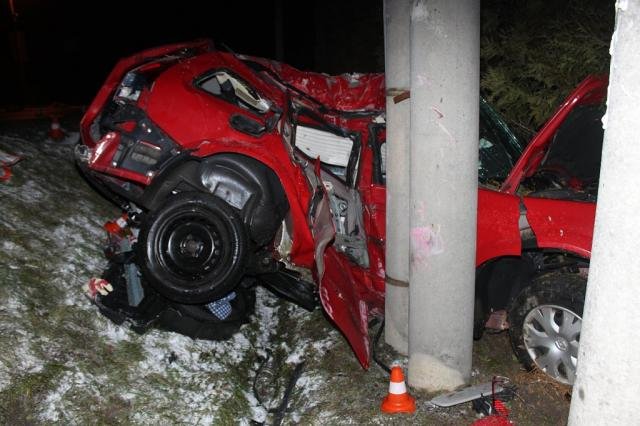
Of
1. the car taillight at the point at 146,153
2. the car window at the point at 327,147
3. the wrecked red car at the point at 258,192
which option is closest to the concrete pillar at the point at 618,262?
the wrecked red car at the point at 258,192

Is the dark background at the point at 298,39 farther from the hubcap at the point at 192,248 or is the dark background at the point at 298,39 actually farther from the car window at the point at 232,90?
the hubcap at the point at 192,248

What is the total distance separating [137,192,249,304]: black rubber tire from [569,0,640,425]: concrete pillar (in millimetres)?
2435

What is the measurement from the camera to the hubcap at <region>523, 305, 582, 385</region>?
137 inches

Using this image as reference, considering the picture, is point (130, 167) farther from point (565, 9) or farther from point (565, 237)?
point (565, 9)

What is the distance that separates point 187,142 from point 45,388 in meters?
1.89

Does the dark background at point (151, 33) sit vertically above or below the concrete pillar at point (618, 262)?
above

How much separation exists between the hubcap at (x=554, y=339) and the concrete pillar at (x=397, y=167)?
86 centimetres

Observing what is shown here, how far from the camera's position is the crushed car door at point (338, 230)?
391cm

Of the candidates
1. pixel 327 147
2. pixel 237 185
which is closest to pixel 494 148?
pixel 327 147

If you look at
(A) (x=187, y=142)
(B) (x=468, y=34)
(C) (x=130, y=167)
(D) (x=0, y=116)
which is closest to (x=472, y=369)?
(B) (x=468, y=34)

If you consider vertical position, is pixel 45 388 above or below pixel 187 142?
below

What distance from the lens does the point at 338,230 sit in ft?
14.2

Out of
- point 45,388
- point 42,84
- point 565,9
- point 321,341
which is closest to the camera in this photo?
point 45,388

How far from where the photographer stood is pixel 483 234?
3.67m
